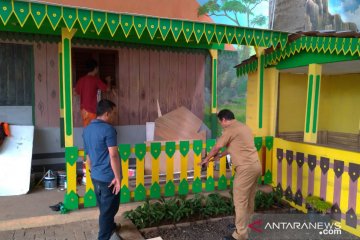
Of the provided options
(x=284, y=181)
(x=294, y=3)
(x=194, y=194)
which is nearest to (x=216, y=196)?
(x=194, y=194)

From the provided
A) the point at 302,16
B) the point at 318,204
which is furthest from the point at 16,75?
the point at 302,16

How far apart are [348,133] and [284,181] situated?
2485 mm

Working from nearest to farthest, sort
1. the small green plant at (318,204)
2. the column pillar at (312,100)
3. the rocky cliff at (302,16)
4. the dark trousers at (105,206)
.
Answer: the dark trousers at (105,206) < the small green plant at (318,204) < the column pillar at (312,100) < the rocky cliff at (302,16)

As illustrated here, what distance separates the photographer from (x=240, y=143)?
3535mm

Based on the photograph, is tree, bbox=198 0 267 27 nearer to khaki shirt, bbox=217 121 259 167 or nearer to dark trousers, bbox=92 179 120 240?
khaki shirt, bbox=217 121 259 167

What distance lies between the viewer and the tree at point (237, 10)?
13795 mm

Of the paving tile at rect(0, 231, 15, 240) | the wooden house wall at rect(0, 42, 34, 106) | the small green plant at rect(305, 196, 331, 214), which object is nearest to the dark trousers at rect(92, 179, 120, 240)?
the paving tile at rect(0, 231, 15, 240)

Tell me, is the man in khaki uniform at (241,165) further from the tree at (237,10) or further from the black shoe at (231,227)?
the tree at (237,10)

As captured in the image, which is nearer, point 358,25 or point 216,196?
point 216,196

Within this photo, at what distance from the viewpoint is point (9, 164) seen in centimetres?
483

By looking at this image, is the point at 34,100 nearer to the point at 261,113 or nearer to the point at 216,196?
the point at 216,196

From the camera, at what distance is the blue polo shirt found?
9.91ft

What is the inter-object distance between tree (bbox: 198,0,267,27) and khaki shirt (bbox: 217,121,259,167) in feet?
35.1

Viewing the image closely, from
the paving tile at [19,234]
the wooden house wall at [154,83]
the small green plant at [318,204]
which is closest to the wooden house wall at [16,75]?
the wooden house wall at [154,83]
